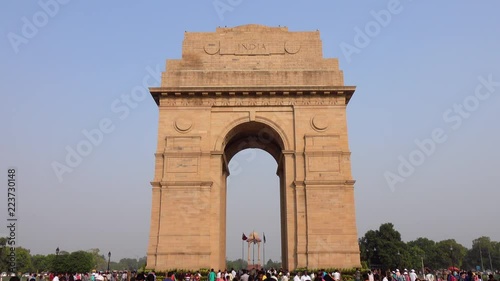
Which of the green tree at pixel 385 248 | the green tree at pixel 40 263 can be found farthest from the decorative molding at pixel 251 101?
the green tree at pixel 40 263

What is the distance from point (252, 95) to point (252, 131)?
3.43 metres

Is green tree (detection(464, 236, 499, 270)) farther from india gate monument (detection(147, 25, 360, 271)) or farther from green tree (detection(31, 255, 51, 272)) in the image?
green tree (detection(31, 255, 51, 272))

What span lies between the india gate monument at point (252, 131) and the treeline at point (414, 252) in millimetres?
17986

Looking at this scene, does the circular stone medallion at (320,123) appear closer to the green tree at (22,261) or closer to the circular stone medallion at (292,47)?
the circular stone medallion at (292,47)

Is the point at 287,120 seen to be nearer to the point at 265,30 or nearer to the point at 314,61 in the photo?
the point at 314,61

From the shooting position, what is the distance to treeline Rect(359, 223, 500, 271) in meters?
65.1

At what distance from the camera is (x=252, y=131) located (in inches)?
1107

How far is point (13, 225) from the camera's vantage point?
19250 millimetres

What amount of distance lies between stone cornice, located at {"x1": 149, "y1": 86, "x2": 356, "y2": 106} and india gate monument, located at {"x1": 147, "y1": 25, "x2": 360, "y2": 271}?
0.20 feet

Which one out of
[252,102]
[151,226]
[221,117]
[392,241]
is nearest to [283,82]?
[252,102]

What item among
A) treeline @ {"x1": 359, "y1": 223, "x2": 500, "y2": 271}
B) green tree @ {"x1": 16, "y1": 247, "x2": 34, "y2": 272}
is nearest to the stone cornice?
treeline @ {"x1": 359, "y1": 223, "x2": 500, "y2": 271}

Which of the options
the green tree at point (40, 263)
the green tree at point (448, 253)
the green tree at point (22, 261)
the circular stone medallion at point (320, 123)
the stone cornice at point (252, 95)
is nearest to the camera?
the circular stone medallion at point (320, 123)

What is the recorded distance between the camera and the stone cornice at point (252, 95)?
2502cm

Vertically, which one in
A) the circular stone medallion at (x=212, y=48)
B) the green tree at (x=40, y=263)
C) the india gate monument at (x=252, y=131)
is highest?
the circular stone medallion at (x=212, y=48)
